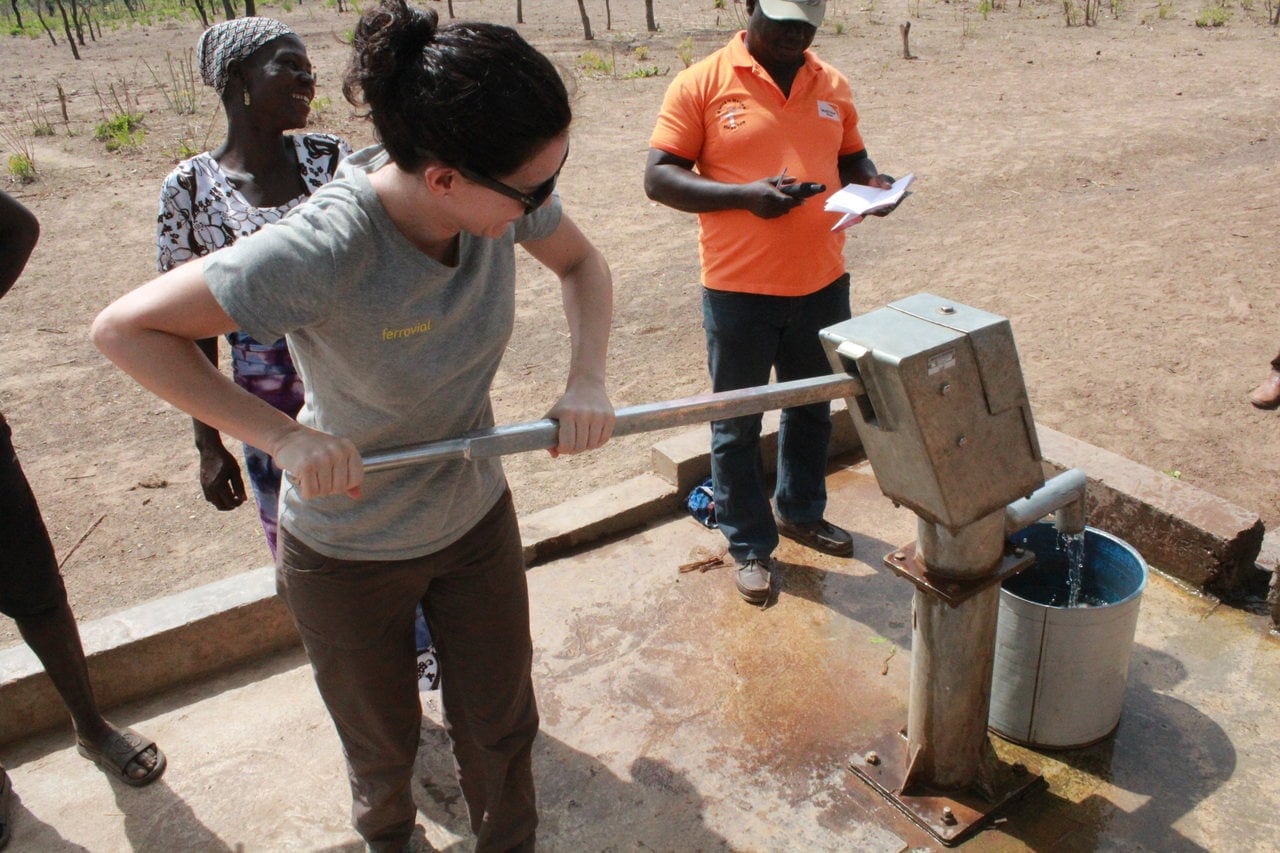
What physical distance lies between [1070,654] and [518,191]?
1696 millimetres

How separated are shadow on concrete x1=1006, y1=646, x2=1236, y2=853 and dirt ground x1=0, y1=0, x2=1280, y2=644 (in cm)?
122

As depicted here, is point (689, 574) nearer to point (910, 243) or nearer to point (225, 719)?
point (225, 719)

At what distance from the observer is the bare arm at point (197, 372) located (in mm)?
1464

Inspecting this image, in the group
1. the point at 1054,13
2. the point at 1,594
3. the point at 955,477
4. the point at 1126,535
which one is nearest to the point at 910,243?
the point at 1126,535

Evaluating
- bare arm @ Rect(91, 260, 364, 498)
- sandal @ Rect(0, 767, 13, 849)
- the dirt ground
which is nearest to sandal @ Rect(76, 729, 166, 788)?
sandal @ Rect(0, 767, 13, 849)

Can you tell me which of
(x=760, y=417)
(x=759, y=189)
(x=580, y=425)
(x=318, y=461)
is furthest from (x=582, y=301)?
(x=760, y=417)

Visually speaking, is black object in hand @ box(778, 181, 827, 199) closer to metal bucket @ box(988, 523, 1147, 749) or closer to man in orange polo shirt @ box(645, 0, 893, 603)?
man in orange polo shirt @ box(645, 0, 893, 603)

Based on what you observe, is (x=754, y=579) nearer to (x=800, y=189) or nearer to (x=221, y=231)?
(x=800, y=189)

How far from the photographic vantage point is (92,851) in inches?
93.9

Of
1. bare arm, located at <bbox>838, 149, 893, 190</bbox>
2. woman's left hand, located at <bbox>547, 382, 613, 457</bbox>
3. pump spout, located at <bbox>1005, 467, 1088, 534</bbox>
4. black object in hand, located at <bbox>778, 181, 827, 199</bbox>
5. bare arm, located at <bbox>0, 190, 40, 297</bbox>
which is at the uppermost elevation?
bare arm, located at <bbox>0, 190, 40, 297</bbox>

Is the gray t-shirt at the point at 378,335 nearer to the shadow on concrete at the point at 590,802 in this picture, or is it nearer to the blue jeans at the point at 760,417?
the shadow on concrete at the point at 590,802

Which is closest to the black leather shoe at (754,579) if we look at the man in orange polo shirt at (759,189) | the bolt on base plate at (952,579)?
the man in orange polo shirt at (759,189)

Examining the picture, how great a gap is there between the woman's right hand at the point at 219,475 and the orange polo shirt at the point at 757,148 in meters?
1.44

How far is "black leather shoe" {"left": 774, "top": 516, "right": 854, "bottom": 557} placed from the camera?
3.40 m
